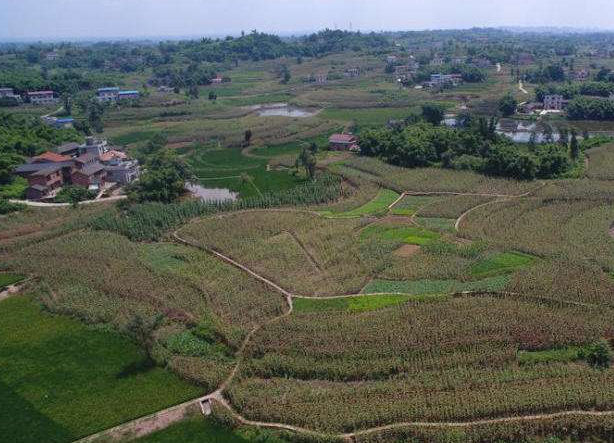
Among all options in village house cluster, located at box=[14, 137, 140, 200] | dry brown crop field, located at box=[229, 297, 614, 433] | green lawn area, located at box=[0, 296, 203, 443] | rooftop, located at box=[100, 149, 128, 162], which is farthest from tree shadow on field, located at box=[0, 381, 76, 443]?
rooftop, located at box=[100, 149, 128, 162]

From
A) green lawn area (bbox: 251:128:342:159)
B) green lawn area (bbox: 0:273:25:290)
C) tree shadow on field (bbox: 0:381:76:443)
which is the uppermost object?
green lawn area (bbox: 251:128:342:159)

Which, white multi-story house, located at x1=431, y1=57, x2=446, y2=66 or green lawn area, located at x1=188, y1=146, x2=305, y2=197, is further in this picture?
white multi-story house, located at x1=431, y1=57, x2=446, y2=66

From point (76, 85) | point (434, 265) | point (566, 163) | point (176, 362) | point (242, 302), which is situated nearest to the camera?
point (176, 362)

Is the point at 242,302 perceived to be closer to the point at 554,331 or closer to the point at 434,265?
the point at 434,265

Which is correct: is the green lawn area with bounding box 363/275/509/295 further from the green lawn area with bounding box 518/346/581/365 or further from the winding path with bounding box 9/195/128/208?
the winding path with bounding box 9/195/128/208

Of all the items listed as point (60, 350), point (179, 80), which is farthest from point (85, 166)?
point (179, 80)

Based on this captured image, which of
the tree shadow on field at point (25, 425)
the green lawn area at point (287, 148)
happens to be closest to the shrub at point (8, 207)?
the tree shadow on field at point (25, 425)

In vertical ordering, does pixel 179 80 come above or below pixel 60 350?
above
